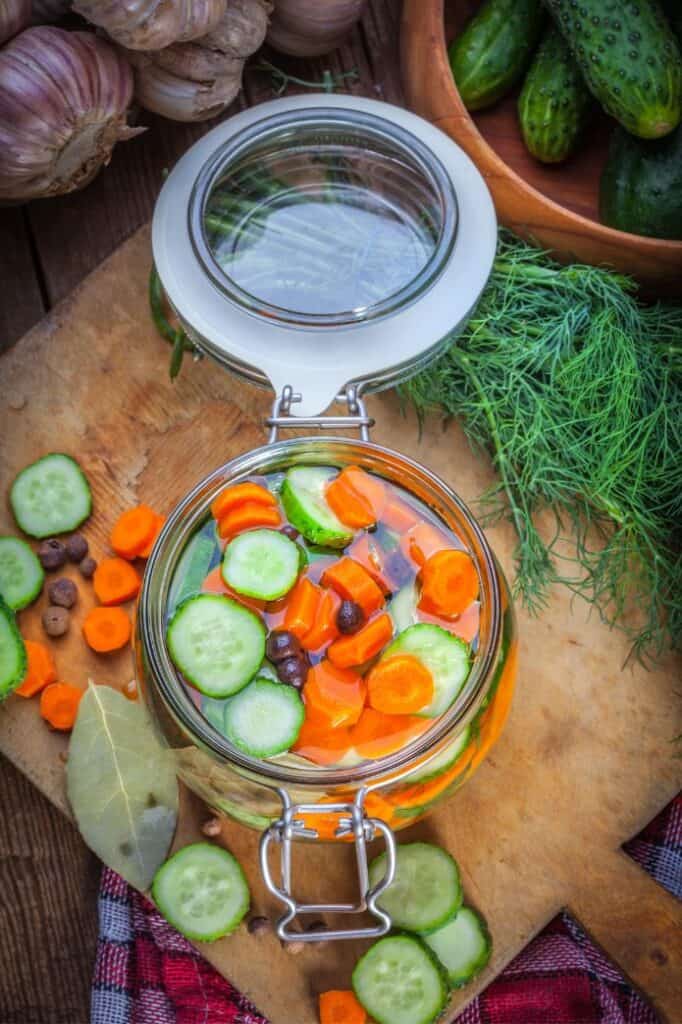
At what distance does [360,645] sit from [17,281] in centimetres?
86

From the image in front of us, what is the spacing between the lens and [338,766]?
3.34 ft

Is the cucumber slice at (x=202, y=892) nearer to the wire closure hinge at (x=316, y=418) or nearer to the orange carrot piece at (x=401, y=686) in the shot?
the orange carrot piece at (x=401, y=686)

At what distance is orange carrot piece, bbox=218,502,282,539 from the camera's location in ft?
3.58

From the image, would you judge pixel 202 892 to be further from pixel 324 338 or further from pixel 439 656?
pixel 324 338

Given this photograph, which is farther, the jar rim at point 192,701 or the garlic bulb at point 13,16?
the garlic bulb at point 13,16

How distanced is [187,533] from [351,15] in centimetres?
81

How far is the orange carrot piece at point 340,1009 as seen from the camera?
1.25 meters

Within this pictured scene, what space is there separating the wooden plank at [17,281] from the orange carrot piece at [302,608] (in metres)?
0.72

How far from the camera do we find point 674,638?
4.44 feet

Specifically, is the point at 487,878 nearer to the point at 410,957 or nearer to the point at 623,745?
the point at 410,957

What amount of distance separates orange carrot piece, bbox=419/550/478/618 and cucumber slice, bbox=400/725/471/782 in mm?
138

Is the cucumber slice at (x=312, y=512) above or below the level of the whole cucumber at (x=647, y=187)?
below

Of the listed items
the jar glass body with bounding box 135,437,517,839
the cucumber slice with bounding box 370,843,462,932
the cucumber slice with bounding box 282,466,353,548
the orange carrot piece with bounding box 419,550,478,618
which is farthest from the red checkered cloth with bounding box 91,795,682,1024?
the cucumber slice with bounding box 282,466,353,548

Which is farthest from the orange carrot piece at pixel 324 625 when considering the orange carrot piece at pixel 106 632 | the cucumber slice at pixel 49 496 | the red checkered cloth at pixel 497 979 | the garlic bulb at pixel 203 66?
the garlic bulb at pixel 203 66
